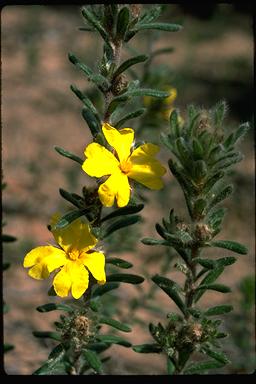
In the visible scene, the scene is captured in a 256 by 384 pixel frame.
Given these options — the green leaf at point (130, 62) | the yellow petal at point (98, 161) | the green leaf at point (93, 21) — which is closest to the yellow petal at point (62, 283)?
the yellow petal at point (98, 161)

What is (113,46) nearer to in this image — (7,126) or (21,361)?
(21,361)

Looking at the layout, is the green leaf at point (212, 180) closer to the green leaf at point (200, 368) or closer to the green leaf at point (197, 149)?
the green leaf at point (197, 149)

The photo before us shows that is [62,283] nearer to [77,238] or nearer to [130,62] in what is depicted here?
[77,238]

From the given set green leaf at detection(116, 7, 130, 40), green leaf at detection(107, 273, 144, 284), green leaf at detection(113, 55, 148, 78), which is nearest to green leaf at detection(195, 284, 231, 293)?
green leaf at detection(107, 273, 144, 284)

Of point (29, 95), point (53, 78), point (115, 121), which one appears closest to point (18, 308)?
point (115, 121)

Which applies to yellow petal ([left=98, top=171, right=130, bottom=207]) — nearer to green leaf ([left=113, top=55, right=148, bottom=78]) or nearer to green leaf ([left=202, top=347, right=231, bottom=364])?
green leaf ([left=113, top=55, right=148, bottom=78])
